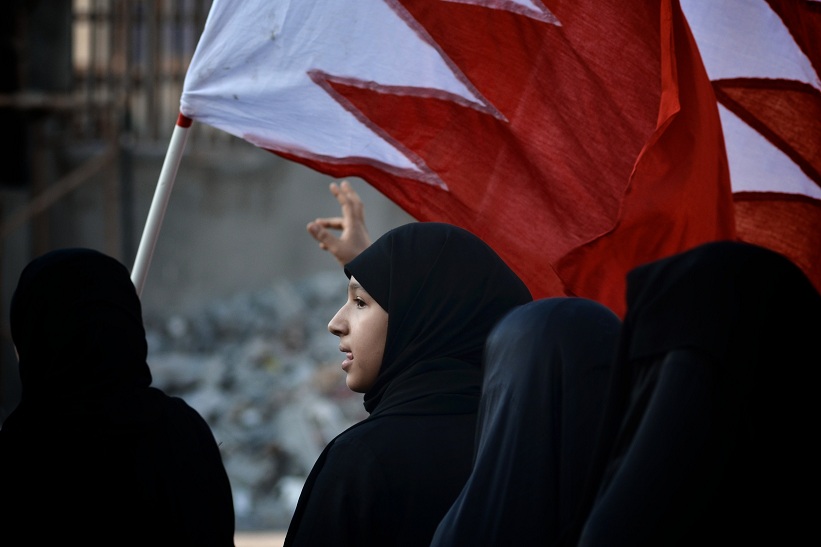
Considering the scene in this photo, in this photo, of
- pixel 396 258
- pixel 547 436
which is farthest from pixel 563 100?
pixel 547 436

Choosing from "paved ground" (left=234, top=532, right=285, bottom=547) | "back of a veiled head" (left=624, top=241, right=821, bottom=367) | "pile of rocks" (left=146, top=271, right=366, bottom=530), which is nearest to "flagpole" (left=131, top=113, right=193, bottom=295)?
"back of a veiled head" (left=624, top=241, right=821, bottom=367)

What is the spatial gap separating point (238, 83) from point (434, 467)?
48.2 inches

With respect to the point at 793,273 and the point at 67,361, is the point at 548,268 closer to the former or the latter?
the point at 67,361

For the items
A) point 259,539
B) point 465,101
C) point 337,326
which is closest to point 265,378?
point 259,539

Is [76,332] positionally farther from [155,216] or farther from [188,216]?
[188,216]

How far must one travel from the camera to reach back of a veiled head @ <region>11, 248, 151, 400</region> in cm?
218

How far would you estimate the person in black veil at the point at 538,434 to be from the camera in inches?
56.7

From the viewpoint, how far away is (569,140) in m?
2.69

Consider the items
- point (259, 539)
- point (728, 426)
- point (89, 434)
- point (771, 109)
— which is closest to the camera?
point (728, 426)

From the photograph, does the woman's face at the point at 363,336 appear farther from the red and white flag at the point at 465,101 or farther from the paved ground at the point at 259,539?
the paved ground at the point at 259,539

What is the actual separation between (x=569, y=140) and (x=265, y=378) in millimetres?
5952

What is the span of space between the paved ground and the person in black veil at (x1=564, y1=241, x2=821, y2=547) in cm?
498

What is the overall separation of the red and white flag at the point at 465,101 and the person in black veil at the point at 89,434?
24.2 inches

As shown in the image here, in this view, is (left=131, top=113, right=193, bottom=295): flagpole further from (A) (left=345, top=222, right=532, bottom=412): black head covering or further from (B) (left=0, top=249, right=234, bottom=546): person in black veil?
(A) (left=345, top=222, right=532, bottom=412): black head covering
